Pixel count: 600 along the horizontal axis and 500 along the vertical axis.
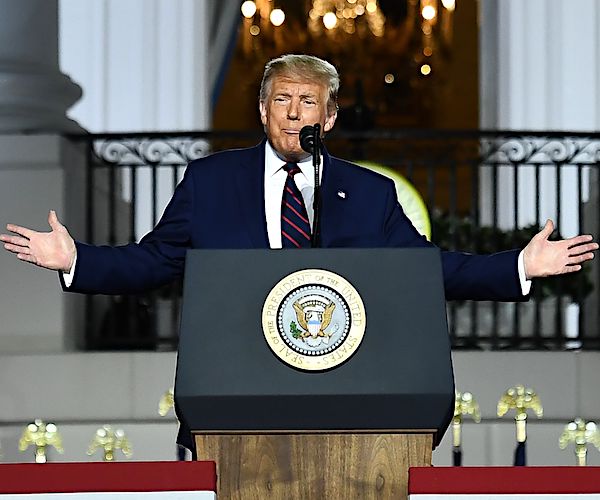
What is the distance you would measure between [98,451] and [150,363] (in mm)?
628

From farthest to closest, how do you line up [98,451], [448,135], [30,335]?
[448,135], [30,335], [98,451]

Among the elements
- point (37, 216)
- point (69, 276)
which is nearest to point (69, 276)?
point (69, 276)

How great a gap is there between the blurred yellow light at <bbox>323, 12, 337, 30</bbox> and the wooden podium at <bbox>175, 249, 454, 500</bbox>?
1554cm

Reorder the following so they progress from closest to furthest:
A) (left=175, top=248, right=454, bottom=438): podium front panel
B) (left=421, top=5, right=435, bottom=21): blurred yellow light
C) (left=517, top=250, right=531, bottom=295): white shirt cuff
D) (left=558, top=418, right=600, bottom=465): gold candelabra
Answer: (left=175, top=248, right=454, bottom=438): podium front panel < (left=517, top=250, right=531, bottom=295): white shirt cuff < (left=558, top=418, right=600, bottom=465): gold candelabra < (left=421, top=5, right=435, bottom=21): blurred yellow light

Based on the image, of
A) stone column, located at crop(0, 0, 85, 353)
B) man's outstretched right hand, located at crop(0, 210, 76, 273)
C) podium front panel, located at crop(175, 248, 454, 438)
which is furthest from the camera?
stone column, located at crop(0, 0, 85, 353)

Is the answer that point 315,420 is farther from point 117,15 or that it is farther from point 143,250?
point 117,15

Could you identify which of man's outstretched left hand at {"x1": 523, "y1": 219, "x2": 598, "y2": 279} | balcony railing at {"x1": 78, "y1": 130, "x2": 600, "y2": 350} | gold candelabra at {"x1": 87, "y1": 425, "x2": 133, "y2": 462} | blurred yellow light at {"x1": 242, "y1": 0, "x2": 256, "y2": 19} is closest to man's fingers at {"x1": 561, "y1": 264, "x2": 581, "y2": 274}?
man's outstretched left hand at {"x1": 523, "y1": 219, "x2": 598, "y2": 279}

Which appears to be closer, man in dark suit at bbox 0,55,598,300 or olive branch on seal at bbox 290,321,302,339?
olive branch on seal at bbox 290,321,302,339

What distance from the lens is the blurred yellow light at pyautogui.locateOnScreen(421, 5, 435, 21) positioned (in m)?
18.8

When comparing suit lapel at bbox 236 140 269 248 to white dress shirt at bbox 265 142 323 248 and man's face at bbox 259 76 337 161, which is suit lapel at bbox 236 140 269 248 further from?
man's face at bbox 259 76 337 161

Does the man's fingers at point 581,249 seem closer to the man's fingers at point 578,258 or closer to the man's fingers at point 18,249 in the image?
the man's fingers at point 578,258

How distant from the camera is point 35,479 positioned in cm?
310

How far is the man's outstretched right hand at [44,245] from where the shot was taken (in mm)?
3611

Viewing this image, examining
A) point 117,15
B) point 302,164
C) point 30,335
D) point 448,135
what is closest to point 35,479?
point 302,164
